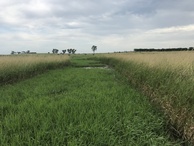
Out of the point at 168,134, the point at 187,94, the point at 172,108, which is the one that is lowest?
the point at 168,134

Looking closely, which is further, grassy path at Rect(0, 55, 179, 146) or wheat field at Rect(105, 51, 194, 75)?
wheat field at Rect(105, 51, 194, 75)

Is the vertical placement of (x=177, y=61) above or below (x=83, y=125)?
above

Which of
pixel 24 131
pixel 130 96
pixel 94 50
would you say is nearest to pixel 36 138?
pixel 24 131

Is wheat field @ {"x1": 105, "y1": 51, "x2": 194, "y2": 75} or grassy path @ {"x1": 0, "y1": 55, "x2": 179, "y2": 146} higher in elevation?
wheat field @ {"x1": 105, "y1": 51, "x2": 194, "y2": 75}

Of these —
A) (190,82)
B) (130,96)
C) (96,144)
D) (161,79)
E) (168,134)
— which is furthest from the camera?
(130,96)

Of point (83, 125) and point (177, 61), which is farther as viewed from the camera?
point (177, 61)

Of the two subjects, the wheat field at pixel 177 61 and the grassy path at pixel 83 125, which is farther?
the wheat field at pixel 177 61

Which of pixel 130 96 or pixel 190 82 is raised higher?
pixel 190 82

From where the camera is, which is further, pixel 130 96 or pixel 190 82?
pixel 130 96

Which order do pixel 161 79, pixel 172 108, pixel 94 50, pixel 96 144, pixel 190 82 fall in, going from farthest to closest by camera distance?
1. pixel 94 50
2. pixel 161 79
3. pixel 190 82
4. pixel 172 108
5. pixel 96 144

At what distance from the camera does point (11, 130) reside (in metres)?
3.81

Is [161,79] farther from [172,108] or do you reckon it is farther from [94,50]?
[94,50]

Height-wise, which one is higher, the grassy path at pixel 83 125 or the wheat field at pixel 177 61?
the wheat field at pixel 177 61

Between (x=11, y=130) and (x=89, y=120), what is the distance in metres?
1.35
